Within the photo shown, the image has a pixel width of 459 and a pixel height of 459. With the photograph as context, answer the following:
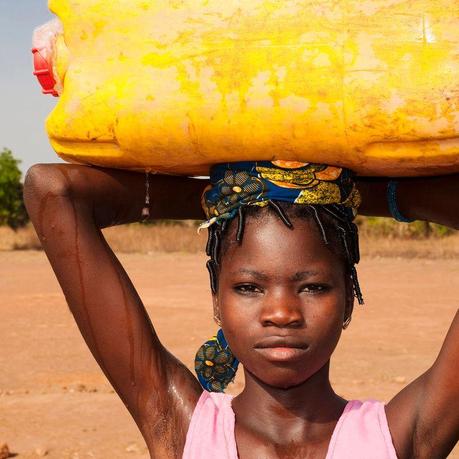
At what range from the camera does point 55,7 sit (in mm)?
1873

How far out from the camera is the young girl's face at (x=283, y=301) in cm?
188

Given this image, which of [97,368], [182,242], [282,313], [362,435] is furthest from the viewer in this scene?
[182,242]

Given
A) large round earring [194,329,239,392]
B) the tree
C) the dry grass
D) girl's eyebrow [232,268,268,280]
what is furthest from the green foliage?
girl's eyebrow [232,268,268,280]

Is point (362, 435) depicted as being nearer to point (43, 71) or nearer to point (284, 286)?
point (284, 286)

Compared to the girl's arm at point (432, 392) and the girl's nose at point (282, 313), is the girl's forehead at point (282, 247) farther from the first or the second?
the girl's arm at point (432, 392)

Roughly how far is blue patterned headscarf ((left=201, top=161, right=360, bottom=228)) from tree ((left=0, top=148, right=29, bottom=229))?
23.6 meters

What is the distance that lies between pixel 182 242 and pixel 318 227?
18.2m

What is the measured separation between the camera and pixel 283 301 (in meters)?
1.88

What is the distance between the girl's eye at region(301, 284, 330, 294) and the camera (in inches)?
75.5

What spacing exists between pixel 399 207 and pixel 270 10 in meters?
0.66

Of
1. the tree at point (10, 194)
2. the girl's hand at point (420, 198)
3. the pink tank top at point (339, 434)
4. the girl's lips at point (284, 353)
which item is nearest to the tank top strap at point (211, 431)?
the pink tank top at point (339, 434)

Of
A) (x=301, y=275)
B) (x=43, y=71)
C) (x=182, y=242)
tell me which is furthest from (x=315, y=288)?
(x=182, y=242)

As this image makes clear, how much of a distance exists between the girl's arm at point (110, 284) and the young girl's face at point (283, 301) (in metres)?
0.22

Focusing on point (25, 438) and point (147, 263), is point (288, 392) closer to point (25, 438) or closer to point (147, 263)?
point (25, 438)
